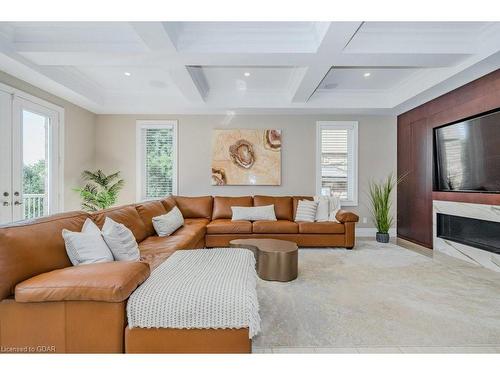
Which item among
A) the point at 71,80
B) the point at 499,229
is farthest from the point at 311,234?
the point at 71,80

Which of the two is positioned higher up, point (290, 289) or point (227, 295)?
point (227, 295)

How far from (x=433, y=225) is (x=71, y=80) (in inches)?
234

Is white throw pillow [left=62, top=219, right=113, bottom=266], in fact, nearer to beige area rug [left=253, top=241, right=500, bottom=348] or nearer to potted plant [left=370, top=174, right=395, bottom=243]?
beige area rug [left=253, top=241, right=500, bottom=348]

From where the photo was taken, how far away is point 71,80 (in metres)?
4.01

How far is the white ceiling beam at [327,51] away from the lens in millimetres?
2473

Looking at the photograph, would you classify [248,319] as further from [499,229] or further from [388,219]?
[388,219]

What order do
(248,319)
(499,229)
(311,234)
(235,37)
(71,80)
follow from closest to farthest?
(248,319) → (235,37) → (499,229) → (71,80) → (311,234)

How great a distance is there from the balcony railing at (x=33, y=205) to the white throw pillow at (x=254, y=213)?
2864 mm

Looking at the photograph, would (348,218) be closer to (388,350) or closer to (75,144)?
(388,350)

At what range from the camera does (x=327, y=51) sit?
2936 mm

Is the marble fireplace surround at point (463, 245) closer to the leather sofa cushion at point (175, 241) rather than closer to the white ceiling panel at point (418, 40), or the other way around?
the white ceiling panel at point (418, 40)

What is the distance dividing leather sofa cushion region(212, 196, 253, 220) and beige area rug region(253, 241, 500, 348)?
1779 mm

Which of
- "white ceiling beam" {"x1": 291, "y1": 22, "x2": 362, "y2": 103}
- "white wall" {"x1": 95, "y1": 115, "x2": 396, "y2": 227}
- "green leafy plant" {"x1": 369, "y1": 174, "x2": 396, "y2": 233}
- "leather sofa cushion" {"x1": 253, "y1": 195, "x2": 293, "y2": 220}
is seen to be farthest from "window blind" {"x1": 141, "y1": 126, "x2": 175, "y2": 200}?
"green leafy plant" {"x1": 369, "y1": 174, "x2": 396, "y2": 233}

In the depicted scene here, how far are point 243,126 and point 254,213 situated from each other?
184cm
